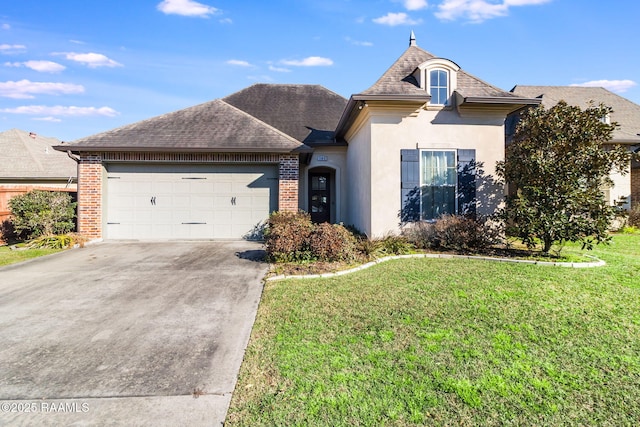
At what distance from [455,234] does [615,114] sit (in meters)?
14.1

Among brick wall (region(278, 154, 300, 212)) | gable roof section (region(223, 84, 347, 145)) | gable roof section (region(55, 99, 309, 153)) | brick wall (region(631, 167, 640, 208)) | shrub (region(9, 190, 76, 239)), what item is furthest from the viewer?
brick wall (region(631, 167, 640, 208))

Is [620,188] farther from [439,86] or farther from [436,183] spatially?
[439,86]

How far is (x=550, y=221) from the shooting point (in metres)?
7.19

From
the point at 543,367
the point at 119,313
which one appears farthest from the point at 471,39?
the point at 119,313

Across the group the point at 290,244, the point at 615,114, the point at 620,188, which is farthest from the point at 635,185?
the point at 290,244

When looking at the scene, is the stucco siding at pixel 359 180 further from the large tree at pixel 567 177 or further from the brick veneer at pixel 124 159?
the large tree at pixel 567 177

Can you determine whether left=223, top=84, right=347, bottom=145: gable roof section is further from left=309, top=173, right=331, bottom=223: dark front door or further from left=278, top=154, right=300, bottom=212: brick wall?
left=278, top=154, right=300, bottom=212: brick wall

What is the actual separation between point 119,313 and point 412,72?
8974 mm

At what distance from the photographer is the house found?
29.1 feet

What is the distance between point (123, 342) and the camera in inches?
139

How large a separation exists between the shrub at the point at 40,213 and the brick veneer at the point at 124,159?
441 mm

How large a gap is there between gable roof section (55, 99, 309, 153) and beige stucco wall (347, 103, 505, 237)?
2.68 metres

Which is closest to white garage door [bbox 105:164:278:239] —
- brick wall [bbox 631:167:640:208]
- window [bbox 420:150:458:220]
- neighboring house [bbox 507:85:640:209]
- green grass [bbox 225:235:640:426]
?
window [bbox 420:150:458:220]

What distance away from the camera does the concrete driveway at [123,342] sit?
2477 mm
